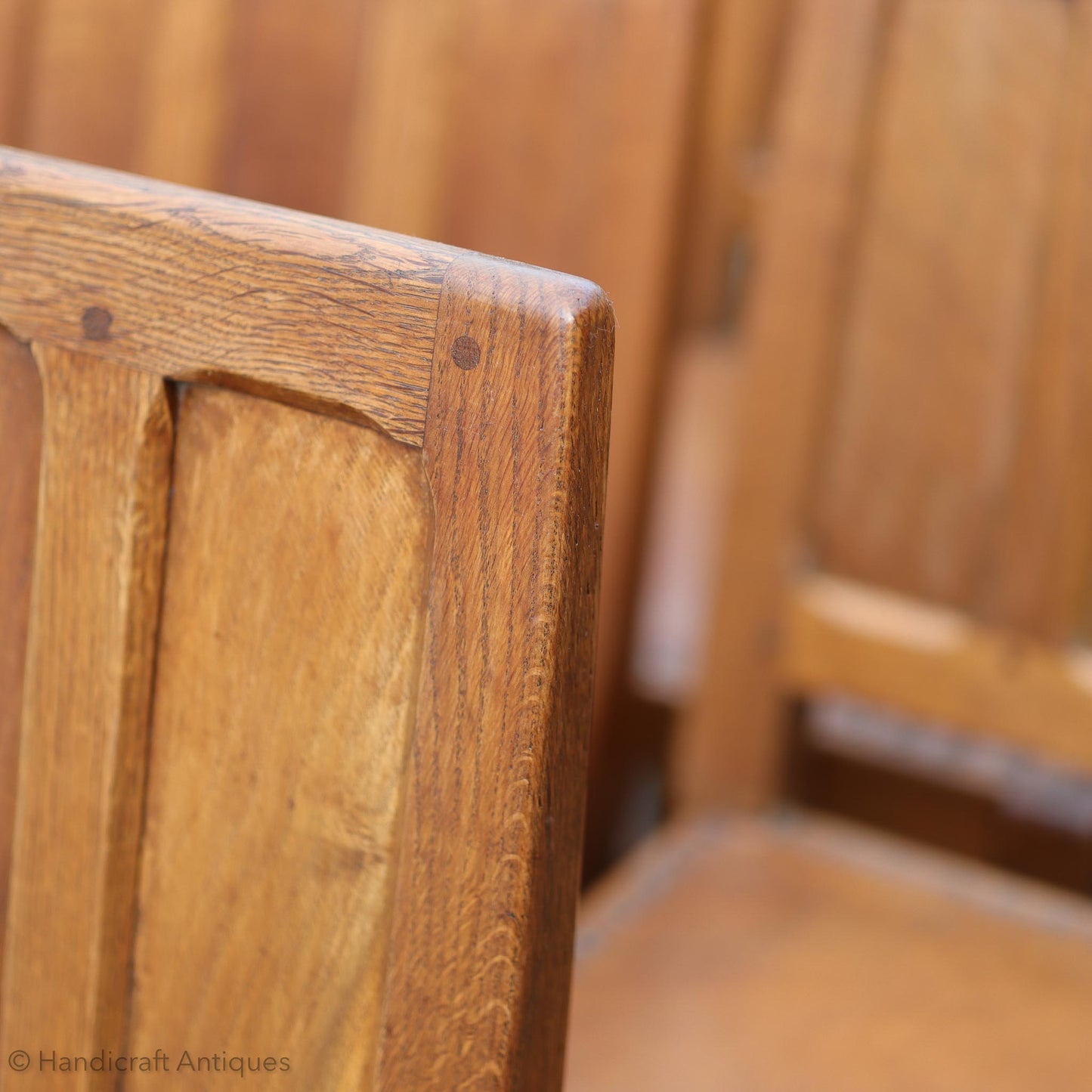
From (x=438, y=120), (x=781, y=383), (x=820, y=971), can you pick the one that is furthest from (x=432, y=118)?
(x=820, y=971)

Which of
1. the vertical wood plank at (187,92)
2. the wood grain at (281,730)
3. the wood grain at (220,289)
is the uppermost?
the vertical wood plank at (187,92)

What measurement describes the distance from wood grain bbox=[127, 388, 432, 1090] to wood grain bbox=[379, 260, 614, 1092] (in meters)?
0.01

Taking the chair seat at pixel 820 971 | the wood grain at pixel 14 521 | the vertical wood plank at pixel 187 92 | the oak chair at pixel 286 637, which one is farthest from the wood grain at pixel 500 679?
the vertical wood plank at pixel 187 92

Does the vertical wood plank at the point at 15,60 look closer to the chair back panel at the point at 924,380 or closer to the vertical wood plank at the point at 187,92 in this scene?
the vertical wood plank at the point at 187,92

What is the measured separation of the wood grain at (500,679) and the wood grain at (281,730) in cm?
1

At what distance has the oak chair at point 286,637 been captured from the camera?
13.9 inches

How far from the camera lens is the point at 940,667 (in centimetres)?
92

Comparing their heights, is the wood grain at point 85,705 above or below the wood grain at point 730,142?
below

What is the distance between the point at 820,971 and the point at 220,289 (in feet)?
2.02

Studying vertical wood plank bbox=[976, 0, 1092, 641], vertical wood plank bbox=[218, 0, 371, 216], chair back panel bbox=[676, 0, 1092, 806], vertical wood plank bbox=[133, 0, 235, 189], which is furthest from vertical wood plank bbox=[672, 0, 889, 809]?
vertical wood plank bbox=[133, 0, 235, 189]

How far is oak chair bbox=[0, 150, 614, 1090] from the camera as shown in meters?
0.35

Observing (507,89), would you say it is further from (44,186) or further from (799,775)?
(44,186)

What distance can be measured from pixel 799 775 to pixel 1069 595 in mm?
255

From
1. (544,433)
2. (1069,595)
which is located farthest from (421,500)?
(1069,595)
